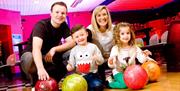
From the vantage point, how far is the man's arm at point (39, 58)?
3030mm

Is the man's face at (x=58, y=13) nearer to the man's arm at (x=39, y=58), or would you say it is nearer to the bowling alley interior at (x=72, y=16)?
the man's arm at (x=39, y=58)

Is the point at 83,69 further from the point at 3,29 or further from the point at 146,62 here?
the point at 3,29

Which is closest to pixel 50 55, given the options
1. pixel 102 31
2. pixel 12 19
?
pixel 102 31

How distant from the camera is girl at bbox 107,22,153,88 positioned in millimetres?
3426

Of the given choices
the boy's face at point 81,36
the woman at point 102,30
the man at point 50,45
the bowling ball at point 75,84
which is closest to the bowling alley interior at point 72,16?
the woman at point 102,30

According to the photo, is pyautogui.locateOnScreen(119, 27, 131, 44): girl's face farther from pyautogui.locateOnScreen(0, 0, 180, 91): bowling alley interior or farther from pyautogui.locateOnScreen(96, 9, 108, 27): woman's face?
pyautogui.locateOnScreen(0, 0, 180, 91): bowling alley interior

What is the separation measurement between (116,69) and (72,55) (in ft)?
1.89

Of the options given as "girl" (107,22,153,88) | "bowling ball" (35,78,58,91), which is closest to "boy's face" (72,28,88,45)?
"girl" (107,22,153,88)

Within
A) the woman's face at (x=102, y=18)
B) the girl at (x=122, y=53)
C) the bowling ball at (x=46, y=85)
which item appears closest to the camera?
the bowling ball at (x=46, y=85)

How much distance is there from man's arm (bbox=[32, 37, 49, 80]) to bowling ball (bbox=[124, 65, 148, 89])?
0.88 meters

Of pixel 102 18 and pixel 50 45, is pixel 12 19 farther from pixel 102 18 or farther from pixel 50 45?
pixel 102 18

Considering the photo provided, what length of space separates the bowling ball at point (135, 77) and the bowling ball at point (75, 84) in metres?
0.48

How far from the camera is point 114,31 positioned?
3545 millimetres

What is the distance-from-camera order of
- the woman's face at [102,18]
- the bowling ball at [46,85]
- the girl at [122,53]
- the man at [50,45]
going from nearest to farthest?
the bowling ball at [46,85], the man at [50,45], the girl at [122,53], the woman's face at [102,18]
